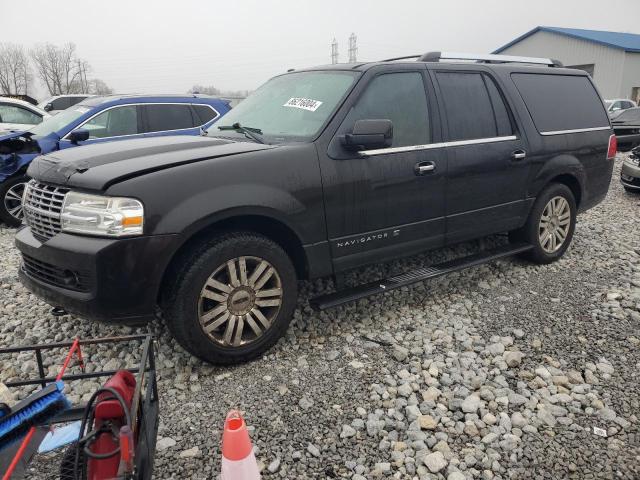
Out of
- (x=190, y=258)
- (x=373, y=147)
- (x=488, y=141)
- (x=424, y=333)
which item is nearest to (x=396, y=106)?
(x=373, y=147)

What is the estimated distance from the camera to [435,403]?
2.90 meters

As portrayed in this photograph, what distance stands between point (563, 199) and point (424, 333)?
2487 mm

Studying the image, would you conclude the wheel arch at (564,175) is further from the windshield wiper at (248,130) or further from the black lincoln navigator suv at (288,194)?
the windshield wiper at (248,130)

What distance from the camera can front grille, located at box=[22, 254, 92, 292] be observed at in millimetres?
2793

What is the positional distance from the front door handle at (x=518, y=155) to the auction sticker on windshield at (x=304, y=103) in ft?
6.40

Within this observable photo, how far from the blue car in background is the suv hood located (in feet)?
12.2

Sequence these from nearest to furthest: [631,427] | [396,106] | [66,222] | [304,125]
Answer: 1. [631,427]
2. [66,222]
3. [304,125]
4. [396,106]

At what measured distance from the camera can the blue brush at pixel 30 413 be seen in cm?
174

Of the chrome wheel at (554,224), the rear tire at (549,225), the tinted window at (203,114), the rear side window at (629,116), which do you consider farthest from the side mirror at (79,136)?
the rear side window at (629,116)

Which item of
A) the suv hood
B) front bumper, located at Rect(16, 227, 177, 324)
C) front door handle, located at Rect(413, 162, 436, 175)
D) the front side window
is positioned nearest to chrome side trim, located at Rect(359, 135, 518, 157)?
front door handle, located at Rect(413, 162, 436, 175)

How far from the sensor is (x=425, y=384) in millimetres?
3088

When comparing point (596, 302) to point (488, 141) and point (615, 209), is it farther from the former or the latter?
point (615, 209)

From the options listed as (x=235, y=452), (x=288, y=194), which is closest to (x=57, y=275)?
(x=288, y=194)

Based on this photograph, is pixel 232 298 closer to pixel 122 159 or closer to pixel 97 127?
pixel 122 159
